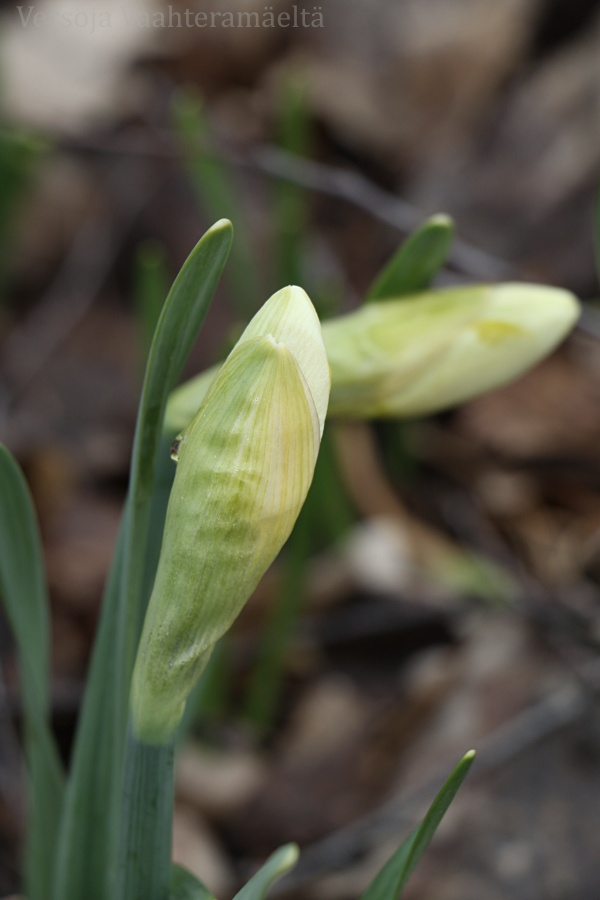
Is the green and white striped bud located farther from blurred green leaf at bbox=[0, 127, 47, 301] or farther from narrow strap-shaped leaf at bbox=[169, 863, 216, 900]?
blurred green leaf at bbox=[0, 127, 47, 301]

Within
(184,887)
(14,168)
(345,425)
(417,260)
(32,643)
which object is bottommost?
(345,425)

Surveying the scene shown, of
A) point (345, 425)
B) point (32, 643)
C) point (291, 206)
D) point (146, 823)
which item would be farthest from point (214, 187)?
point (146, 823)

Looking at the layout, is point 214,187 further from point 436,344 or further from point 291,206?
point 436,344

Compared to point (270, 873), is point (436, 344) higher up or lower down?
higher up

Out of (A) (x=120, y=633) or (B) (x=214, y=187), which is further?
(B) (x=214, y=187)

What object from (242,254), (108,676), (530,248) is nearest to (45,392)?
(242,254)

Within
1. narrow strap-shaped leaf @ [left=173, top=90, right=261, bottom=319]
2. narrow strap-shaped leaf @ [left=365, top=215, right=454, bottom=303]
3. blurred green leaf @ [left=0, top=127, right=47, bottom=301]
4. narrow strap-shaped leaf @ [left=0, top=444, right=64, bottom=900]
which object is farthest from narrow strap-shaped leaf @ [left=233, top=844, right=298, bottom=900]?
blurred green leaf @ [left=0, top=127, right=47, bottom=301]
